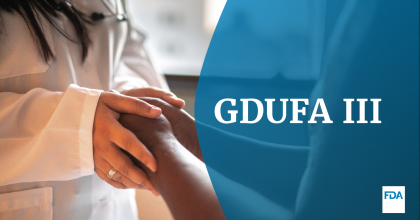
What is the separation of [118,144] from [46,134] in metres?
0.12

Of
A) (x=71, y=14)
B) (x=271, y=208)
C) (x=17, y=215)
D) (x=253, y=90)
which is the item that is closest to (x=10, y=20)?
(x=71, y=14)

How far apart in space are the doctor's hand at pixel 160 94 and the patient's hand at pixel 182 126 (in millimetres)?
16

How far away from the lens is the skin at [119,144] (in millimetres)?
376

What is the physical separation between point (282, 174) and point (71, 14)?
1.66ft

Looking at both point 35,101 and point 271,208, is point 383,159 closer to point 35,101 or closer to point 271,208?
point 271,208

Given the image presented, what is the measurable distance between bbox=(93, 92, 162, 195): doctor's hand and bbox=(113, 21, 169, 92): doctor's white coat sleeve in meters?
0.25

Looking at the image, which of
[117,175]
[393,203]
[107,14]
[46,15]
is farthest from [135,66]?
[393,203]

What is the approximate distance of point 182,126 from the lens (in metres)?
0.48

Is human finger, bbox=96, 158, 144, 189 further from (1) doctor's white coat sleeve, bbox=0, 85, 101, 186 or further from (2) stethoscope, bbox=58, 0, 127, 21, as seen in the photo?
(2) stethoscope, bbox=58, 0, 127, 21

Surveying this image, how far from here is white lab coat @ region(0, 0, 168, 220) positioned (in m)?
0.41

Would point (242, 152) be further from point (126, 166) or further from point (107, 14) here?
point (107, 14)

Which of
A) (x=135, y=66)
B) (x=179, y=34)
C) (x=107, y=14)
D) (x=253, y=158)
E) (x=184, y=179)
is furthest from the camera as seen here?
(x=179, y=34)

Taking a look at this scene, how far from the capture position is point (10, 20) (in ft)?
1.47

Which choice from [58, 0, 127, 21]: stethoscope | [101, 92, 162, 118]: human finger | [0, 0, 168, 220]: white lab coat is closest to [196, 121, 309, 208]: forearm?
[101, 92, 162, 118]: human finger
